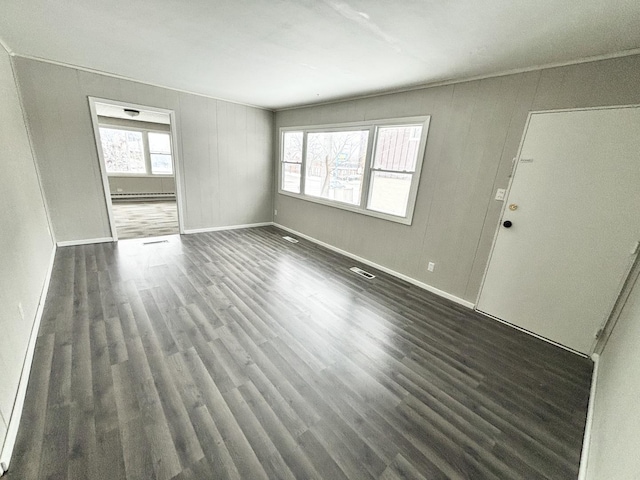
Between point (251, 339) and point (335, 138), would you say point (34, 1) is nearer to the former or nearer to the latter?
point (251, 339)

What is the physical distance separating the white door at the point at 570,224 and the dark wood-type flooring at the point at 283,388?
0.37 meters

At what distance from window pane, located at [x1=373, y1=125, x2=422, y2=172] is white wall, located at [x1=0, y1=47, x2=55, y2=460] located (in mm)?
3945

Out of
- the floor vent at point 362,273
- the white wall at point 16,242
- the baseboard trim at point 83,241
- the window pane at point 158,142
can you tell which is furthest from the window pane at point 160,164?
the floor vent at point 362,273

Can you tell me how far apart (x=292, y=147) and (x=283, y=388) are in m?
4.81

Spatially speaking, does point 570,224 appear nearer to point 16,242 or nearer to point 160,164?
point 16,242

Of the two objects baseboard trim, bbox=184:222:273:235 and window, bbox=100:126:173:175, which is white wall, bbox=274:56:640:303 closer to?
baseboard trim, bbox=184:222:273:235

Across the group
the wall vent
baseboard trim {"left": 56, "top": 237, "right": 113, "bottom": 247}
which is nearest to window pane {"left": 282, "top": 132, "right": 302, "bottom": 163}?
baseboard trim {"left": 56, "top": 237, "right": 113, "bottom": 247}

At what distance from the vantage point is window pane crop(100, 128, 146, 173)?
7.65 metres

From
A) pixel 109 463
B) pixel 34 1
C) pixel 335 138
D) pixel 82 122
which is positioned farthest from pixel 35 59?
pixel 109 463

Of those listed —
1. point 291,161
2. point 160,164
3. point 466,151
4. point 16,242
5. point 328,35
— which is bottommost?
point 16,242

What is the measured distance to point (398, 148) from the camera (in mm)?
3594

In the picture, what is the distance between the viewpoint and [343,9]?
174 cm

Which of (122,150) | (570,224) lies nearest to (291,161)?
(570,224)

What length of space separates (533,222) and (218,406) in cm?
320
